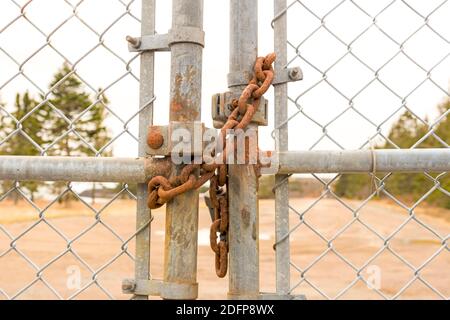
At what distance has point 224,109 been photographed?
33.7 inches

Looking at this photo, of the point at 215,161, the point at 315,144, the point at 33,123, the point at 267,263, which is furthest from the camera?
the point at 33,123

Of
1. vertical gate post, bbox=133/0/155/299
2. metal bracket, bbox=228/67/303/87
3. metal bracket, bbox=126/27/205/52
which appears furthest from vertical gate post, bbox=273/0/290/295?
vertical gate post, bbox=133/0/155/299

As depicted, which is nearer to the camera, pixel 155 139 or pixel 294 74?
pixel 155 139

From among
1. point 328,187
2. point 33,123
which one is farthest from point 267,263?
point 33,123

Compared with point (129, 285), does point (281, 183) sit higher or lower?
higher

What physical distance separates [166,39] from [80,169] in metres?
0.35

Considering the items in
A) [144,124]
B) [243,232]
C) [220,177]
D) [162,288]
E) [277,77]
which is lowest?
[162,288]

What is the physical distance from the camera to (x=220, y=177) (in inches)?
32.6

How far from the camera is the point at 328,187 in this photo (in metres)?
1.01

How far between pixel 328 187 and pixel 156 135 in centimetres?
47

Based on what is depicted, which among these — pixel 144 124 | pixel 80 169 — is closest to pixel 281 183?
pixel 144 124

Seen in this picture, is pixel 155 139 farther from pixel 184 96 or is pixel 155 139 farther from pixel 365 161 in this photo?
pixel 365 161

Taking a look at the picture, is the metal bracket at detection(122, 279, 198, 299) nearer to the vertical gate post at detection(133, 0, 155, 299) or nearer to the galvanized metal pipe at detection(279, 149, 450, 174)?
the vertical gate post at detection(133, 0, 155, 299)
